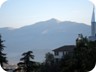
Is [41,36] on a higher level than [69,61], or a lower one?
higher

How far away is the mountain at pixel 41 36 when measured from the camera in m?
3.01

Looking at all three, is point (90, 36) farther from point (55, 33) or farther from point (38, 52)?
point (38, 52)

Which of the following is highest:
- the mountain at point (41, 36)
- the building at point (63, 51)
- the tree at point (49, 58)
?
the mountain at point (41, 36)

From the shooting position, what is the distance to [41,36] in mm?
3104

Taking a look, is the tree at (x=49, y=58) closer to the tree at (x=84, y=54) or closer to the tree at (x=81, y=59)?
the tree at (x=81, y=59)

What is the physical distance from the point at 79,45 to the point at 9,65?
2.74 ft

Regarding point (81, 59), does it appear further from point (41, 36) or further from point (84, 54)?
point (41, 36)

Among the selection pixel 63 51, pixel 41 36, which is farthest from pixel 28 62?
pixel 63 51

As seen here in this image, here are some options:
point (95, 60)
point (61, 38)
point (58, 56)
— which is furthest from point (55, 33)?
point (95, 60)

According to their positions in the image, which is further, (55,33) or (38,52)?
(55,33)

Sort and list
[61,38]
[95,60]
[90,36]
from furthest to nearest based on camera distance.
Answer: [90,36], [61,38], [95,60]

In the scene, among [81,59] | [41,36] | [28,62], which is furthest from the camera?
[41,36]

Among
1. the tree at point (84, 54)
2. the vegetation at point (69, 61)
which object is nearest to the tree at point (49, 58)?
the vegetation at point (69, 61)

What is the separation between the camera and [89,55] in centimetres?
297
